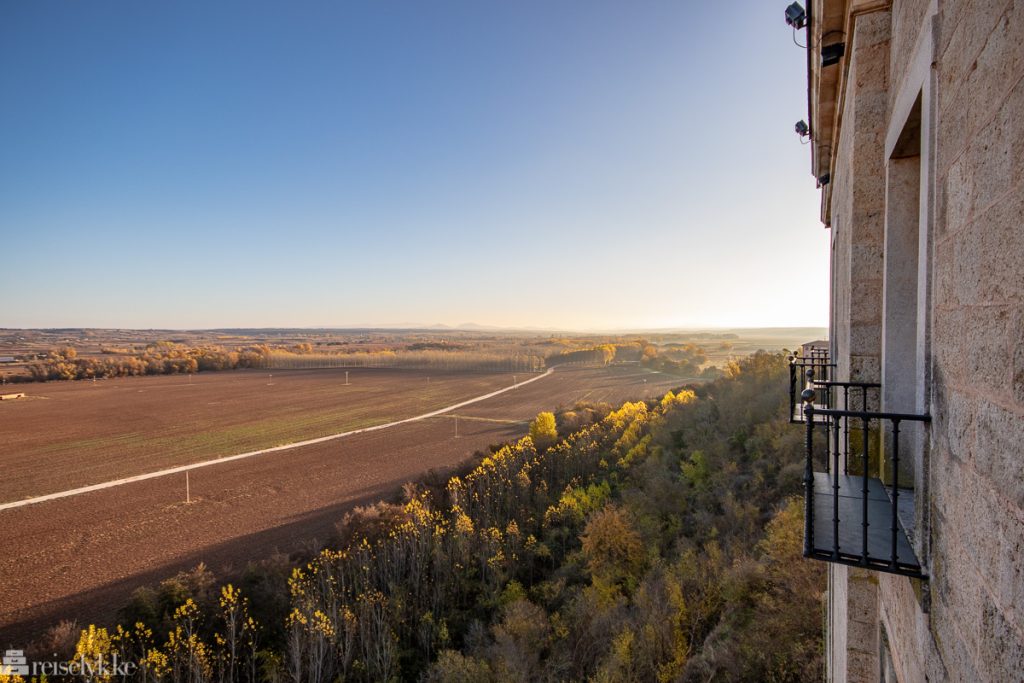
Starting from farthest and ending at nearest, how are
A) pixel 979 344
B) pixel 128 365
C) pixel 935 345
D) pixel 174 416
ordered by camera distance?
pixel 128 365
pixel 174 416
pixel 935 345
pixel 979 344

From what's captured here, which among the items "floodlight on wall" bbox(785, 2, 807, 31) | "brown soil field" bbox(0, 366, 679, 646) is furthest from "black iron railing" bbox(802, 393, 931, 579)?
"brown soil field" bbox(0, 366, 679, 646)

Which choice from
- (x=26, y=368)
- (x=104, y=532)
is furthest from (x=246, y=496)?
(x=26, y=368)

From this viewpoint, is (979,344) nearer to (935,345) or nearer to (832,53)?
(935,345)

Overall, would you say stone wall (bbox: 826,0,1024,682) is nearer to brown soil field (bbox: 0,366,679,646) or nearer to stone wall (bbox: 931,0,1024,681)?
stone wall (bbox: 931,0,1024,681)

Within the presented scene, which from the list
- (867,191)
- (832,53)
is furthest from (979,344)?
(832,53)

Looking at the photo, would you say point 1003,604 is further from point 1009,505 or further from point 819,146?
point 819,146

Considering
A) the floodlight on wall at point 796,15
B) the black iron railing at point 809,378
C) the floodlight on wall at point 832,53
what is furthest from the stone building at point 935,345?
the floodlight on wall at point 796,15
